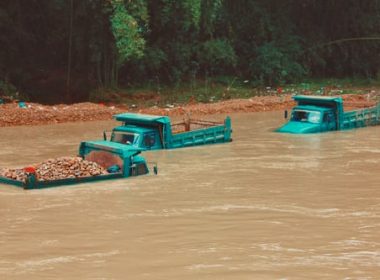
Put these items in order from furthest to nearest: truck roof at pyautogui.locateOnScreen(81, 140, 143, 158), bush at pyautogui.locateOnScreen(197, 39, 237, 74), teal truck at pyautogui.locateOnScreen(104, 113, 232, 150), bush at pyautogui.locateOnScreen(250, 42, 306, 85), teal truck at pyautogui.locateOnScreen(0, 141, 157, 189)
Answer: bush at pyautogui.locateOnScreen(250, 42, 306, 85) < bush at pyautogui.locateOnScreen(197, 39, 237, 74) < teal truck at pyautogui.locateOnScreen(104, 113, 232, 150) < truck roof at pyautogui.locateOnScreen(81, 140, 143, 158) < teal truck at pyautogui.locateOnScreen(0, 141, 157, 189)

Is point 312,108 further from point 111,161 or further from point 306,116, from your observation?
point 111,161

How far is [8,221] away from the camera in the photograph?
Answer: 14.5 meters

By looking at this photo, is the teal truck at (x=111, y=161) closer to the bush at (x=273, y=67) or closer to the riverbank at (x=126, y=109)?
the riverbank at (x=126, y=109)

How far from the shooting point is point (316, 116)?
29203mm

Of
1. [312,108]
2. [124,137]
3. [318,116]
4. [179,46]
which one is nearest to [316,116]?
[318,116]

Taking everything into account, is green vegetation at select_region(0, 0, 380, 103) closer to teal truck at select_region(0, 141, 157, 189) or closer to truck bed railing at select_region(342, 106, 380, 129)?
truck bed railing at select_region(342, 106, 380, 129)

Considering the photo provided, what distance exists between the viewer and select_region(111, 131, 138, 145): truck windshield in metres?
23.4

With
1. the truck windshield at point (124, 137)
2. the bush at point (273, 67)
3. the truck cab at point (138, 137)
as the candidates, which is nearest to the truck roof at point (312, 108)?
the truck cab at point (138, 137)

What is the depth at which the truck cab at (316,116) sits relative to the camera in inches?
1138

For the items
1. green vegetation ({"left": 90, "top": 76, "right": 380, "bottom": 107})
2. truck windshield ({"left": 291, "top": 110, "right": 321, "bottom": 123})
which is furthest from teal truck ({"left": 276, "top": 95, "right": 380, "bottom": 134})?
green vegetation ({"left": 90, "top": 76, "right": 380, "bottom": 107})

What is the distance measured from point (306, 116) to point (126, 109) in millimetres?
10746

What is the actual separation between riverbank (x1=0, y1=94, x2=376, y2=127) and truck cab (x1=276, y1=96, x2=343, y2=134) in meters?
7.37

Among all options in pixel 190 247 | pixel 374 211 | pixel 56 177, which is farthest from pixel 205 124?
pixel 190 247

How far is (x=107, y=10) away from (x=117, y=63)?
380cm
